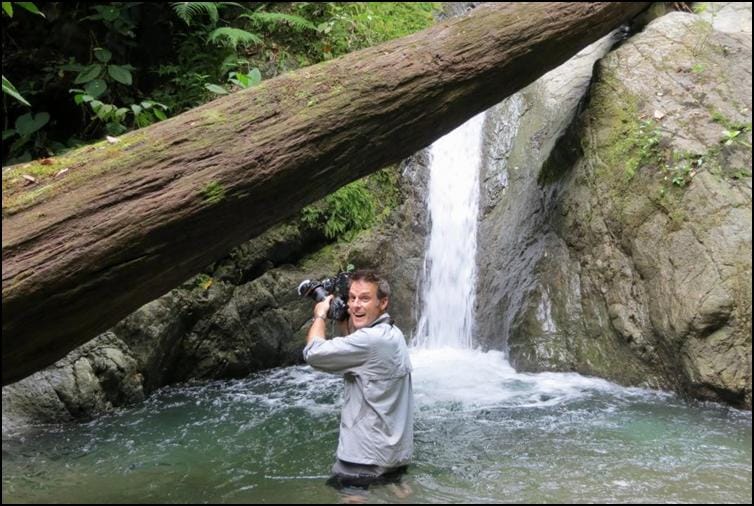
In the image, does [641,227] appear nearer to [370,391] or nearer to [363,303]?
[363,303]

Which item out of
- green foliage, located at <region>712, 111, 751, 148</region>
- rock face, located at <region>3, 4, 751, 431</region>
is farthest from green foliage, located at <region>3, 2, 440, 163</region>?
green foliage, located at <region>712, 111, 751, 148</region>

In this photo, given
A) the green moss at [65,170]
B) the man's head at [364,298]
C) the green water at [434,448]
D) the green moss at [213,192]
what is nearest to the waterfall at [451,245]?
the green water at [434,448]

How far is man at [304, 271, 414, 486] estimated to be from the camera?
382 cm

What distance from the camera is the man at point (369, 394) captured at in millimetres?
3822

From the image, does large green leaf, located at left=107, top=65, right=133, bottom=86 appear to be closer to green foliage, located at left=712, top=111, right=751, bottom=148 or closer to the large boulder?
the large boulder

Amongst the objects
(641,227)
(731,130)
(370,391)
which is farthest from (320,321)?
(731,130)

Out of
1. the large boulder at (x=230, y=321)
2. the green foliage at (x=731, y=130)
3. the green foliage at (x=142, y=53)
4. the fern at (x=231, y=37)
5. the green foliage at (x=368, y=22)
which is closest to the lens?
the large boulder at (x=230, y=321)

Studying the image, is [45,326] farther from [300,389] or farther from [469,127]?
[469,127]

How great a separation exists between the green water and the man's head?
3.00 feet

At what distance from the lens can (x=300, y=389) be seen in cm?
643

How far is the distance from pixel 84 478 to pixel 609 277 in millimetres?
4508

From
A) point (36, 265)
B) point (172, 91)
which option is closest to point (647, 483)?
point (36, 265)

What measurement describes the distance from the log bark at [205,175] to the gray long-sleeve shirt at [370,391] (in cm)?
105

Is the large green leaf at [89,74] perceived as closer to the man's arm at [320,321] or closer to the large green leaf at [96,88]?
the large green leaf at [96,88]
